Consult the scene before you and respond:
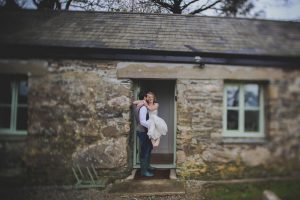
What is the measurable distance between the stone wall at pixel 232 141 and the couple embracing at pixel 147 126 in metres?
0.56

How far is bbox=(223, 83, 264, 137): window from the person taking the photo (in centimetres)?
652

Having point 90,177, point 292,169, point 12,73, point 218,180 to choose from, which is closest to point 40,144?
point 90,177

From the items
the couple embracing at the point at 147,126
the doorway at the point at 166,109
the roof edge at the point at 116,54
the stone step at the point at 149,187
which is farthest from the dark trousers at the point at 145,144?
the doorway at the point at 166,109

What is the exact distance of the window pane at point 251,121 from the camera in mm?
6578

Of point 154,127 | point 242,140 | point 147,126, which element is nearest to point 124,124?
point 147,126

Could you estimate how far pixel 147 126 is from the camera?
5996 mm

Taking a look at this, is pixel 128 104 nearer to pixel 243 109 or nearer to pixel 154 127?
pixel 154 127

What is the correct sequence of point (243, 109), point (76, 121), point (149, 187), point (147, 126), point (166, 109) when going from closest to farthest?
point (149, 187), point (147, 126), point (76, 121), point (243, 109), point (166, 109)

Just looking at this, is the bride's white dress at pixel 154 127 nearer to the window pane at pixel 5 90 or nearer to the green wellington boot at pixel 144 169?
the green wellington boot at pixel 144 169

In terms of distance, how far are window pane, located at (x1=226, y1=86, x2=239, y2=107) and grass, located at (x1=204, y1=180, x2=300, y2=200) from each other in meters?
1.97

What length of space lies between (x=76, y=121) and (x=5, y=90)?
1.95 metres

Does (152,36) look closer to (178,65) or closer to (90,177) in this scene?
(178,65)

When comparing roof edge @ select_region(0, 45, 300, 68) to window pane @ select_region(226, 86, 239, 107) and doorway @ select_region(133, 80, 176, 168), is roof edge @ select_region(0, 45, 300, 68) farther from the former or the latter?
doorway @ select_region(133, 80, 176, 168)

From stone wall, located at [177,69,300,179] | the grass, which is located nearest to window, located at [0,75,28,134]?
stone wall, located at [177,69,300,179]
